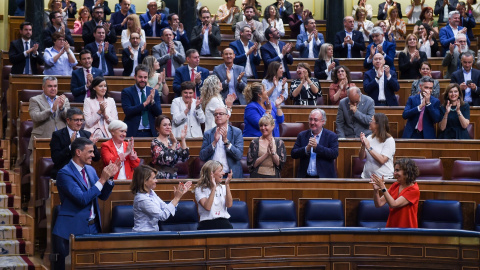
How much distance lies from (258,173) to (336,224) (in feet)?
2.68

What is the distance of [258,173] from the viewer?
7.58m

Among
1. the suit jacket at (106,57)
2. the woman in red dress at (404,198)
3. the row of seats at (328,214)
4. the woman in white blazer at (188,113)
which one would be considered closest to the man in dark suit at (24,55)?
the suit jacket at (106,57)

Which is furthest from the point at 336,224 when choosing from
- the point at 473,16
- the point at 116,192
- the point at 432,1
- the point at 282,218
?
the point at 432,1

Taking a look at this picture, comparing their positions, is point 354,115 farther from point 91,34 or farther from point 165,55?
point 91,34

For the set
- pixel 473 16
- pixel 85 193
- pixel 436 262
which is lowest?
pixel 436 262

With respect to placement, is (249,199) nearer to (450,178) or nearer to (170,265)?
(170,265)

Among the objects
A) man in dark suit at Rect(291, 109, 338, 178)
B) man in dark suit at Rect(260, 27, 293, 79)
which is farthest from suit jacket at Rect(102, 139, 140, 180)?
man in dark suit at Rect(260, 27, 293, 79)

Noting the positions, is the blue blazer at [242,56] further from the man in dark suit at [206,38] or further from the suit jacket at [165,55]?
the man in dark suit at [206,38]

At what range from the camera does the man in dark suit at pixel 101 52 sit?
33.6 feet

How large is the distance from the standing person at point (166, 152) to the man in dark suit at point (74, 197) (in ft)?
3.06

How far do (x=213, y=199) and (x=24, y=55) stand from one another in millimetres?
4424

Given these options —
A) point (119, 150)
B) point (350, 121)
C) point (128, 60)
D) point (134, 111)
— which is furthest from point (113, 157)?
point (128, 60)

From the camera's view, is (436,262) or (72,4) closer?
(436,262)

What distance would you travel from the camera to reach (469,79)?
10.1m
